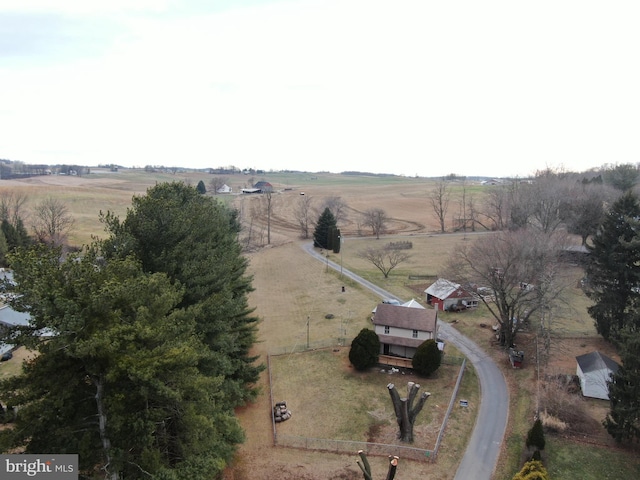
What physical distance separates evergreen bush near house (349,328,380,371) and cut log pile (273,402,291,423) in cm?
731

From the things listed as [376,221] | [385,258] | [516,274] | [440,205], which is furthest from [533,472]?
[440,205]

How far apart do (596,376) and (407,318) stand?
14114mm

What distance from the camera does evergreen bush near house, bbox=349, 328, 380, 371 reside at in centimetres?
3306

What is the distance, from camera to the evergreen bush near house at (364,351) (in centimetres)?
Result: 3306

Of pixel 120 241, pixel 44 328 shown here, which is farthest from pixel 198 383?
pixel 120 241

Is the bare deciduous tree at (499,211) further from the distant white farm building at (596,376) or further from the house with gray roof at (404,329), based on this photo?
the distant white farm building at (596,376)

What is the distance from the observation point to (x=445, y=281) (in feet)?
157

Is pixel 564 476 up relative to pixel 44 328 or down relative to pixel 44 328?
down

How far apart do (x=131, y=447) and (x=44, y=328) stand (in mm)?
5122

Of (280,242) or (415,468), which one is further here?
(280,242)

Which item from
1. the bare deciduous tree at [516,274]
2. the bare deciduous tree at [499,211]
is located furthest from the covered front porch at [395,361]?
the bare deciduous tree at [499,211]

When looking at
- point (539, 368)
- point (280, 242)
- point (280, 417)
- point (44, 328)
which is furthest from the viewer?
point (280, 242)

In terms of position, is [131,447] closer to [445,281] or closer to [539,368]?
[539,368]

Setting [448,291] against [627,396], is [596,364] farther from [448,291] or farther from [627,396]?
[448,291]
